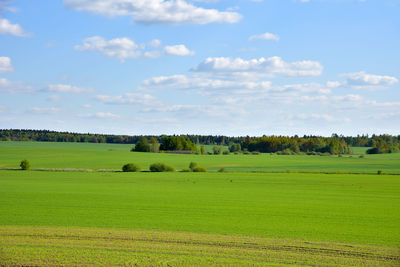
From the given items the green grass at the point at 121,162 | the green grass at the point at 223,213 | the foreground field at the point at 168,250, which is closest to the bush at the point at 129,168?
the green grass at the point at 121,162

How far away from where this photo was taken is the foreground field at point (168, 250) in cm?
1414

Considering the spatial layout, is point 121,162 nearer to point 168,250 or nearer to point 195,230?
point 195,230

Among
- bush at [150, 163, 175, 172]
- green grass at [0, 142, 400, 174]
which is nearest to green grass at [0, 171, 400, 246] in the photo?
bush at [150, 163, 175, 172]

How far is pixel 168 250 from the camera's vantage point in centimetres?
1559

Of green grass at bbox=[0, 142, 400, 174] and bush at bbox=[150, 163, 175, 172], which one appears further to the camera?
green grass at bbox=[0, 142, 400, 174]

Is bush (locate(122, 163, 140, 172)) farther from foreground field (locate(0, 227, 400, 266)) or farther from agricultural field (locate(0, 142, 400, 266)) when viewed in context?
foreground field (locate(0, 227, 400, 266))

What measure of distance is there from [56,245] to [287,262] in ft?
27.3

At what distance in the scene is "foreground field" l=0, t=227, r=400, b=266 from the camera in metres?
14.1

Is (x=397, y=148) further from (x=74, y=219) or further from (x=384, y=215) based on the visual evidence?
(x=74, y=219)

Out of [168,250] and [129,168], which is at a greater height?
[168,250]

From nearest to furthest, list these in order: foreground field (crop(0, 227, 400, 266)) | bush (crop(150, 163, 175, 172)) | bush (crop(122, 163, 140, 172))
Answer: foreground field (crop(0, 227, 400, 266)) → bush (crop(122, 163, 140, 172)) → bush (crop(150, 163, 175, 172))

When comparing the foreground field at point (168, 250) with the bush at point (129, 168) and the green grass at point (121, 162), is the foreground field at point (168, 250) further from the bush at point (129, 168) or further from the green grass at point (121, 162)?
the green grass at point (121, 162)

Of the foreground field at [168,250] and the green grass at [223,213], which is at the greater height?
the foreground field at [168,250]

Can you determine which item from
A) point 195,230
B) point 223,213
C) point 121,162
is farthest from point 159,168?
point 195,230
